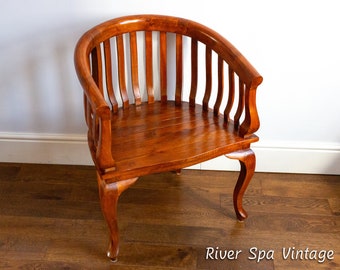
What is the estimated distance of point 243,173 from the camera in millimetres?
1689

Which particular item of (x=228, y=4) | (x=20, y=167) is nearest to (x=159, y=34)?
(x=228, y=4)

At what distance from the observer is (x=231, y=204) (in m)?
1.93

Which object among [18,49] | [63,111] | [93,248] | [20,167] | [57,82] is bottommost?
[93,248]

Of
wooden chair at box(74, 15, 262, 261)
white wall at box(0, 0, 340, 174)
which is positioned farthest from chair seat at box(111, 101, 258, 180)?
white wall at box(0, 0, 340, 174)

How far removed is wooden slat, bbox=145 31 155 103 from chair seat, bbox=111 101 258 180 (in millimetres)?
52

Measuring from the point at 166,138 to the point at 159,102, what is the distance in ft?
→ 0.92

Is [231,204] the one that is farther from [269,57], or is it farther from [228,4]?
[228,4]

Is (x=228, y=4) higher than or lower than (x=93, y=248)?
higher

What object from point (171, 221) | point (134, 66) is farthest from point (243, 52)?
point (171, 221)

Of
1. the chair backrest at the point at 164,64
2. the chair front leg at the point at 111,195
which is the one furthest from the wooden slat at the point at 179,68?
the chair front leg at the point at 111,195

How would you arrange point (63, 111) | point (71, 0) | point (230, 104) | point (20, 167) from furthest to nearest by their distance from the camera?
point (20, 167) < point (63, 111) < point (71, 0) < point (230, 104)

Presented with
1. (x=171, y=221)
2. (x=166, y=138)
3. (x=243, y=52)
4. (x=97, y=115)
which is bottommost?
(x=171, y=221)

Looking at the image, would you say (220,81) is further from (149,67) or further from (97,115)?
(97,115)

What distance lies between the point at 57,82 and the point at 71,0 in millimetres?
371
